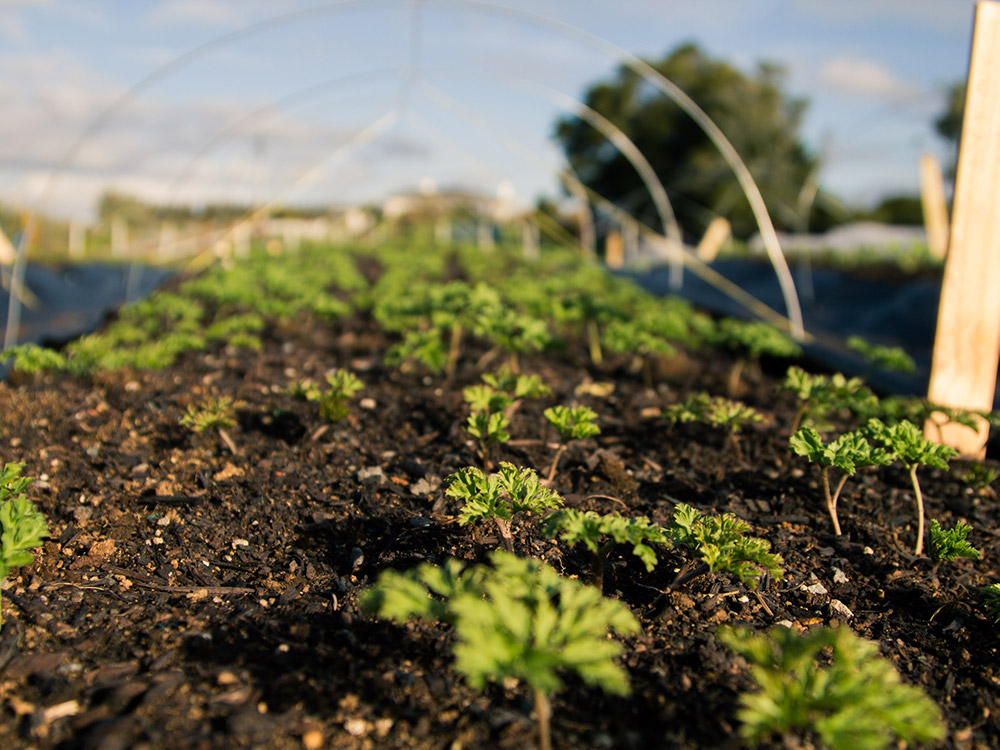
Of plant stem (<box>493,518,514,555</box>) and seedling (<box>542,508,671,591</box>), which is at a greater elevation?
seedling (<box>542,508,671,591</box>)

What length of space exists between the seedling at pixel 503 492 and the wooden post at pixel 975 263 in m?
2.59

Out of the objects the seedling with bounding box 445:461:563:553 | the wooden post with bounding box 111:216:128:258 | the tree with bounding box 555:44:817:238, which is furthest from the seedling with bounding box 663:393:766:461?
the wooden post with bounding box 111:216:128:258

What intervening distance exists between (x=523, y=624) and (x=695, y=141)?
3528cm

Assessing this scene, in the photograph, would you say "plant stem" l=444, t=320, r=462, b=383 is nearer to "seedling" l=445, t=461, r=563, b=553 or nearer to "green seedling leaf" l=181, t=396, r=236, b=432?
"green seedling leaf" l=181, t=396, r=236, b=432

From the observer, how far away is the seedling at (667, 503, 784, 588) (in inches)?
94.7

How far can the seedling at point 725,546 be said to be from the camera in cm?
241

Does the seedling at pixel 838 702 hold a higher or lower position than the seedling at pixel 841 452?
lower

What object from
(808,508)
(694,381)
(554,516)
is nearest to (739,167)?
(694,381)

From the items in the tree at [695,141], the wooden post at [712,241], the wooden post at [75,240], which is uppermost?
the tree at [695,141]

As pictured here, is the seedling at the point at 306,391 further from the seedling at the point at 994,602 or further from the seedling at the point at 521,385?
the seedling at the point at 994,602

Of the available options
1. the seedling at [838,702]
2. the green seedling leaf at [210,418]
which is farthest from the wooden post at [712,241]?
the seedling at [838,702]

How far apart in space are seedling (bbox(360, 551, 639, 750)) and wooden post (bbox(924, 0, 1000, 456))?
297 centimetres

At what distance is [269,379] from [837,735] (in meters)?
4.26

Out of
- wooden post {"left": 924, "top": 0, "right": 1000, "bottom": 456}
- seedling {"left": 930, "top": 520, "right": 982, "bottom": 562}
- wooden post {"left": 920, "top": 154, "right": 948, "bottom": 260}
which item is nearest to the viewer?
seedling {"left": 930, "top": 520, "right": 982, "bottom": 562}
